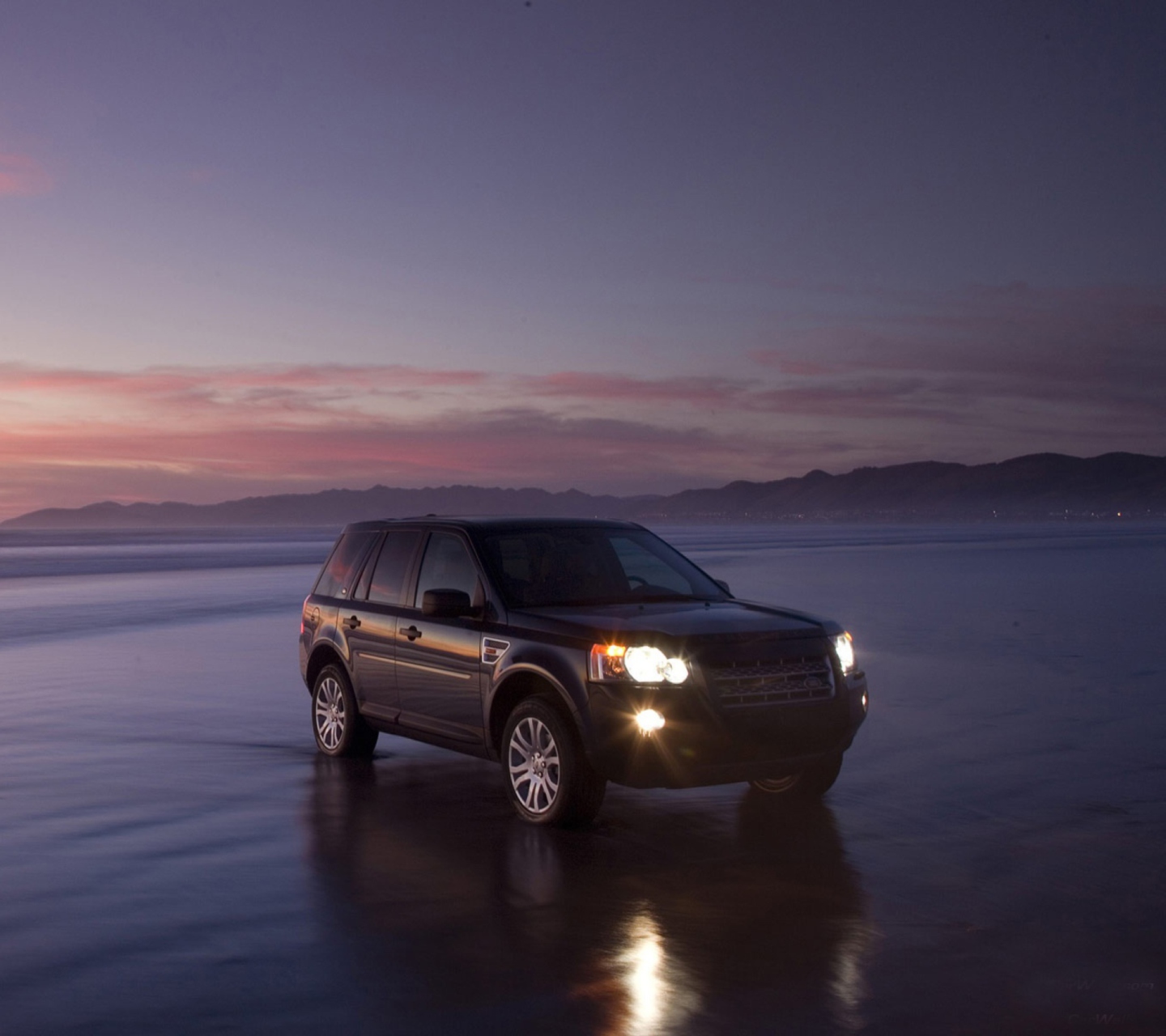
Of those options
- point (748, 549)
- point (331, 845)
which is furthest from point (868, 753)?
point (748, 549)

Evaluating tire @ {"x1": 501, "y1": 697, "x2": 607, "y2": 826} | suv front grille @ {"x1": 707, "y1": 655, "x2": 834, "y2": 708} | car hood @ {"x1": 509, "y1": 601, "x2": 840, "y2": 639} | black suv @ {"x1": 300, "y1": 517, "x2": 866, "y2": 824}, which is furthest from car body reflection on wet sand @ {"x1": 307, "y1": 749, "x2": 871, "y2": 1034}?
car hood @ {"x1": 509, "y1": 601, "x2": 840, "y2": 639}

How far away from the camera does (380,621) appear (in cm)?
1014

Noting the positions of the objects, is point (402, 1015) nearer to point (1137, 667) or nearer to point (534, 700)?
point (534, 700)

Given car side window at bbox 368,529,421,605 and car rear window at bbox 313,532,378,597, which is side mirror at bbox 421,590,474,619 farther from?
car rear window at bbox 313,532,378,597

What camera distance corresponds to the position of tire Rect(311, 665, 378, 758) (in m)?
10.5

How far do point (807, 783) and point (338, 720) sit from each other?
12.2 ft

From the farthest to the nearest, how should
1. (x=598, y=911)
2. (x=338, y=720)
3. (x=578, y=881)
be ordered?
1. (x=338, y=720)
2. (x=578, y=881)
3. (x=598, y=911)

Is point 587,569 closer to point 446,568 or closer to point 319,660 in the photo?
point 446,568

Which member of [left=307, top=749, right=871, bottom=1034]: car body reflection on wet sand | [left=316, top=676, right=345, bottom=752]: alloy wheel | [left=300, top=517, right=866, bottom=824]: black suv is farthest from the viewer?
[left=316, top=676, right=345, bottom=752]: alloy wheel

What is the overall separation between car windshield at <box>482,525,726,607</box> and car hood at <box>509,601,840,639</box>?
0.89 feet

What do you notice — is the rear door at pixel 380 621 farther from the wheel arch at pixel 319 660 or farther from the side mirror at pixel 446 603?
the side mirror at pixel 446 603

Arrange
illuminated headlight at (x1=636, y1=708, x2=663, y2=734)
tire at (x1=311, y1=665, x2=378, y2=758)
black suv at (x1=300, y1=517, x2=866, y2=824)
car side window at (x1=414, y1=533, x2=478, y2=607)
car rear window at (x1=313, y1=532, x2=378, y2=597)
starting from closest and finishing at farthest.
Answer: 1. illuminated headlight at (x1=636, y1=708, x2=663, y2=734)
2. black suv at (x1=300, y1=517, x2=866, y2=824)
3. car side window at (x1=414, y1=533, x2=478, y2=607)
4. tire at (x1=311, y1=665, x2=378, y2=758)
5. car rear window at (x1=313, y1=532, x2=378, y2=597)

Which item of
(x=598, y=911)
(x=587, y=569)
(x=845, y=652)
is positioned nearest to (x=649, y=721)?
(x=598, y=911)

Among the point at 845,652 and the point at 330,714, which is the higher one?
the point at 845,652
